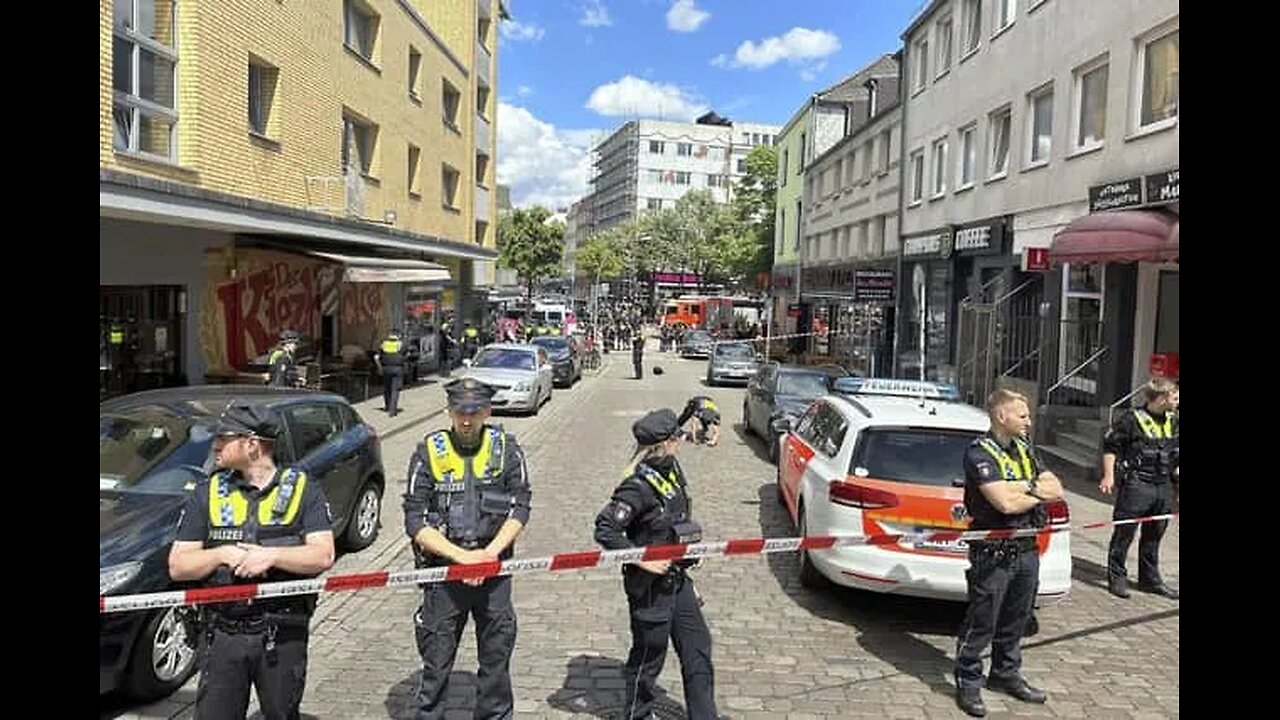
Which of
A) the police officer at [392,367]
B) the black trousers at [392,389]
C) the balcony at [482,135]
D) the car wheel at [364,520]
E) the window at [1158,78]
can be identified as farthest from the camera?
the balcony at [482,135]

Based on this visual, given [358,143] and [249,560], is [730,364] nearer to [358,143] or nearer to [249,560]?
[358,143]

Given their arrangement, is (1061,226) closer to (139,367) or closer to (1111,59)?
(1111,59)

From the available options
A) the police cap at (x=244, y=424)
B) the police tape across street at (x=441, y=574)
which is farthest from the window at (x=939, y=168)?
the police cap at (x=244, y=424)

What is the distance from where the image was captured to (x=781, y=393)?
14.3 m

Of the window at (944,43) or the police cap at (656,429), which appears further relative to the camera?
the window at (944,43)

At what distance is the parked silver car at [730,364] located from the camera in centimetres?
2817

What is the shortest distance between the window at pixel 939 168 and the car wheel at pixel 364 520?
1792cm

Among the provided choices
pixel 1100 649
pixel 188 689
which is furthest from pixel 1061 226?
pixel 188 689

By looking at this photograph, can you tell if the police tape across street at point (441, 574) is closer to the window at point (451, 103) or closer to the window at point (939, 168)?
the window at point (939, 168)

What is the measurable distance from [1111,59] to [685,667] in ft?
45.0

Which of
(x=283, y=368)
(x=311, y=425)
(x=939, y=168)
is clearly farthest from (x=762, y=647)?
(x=939, y=168)
